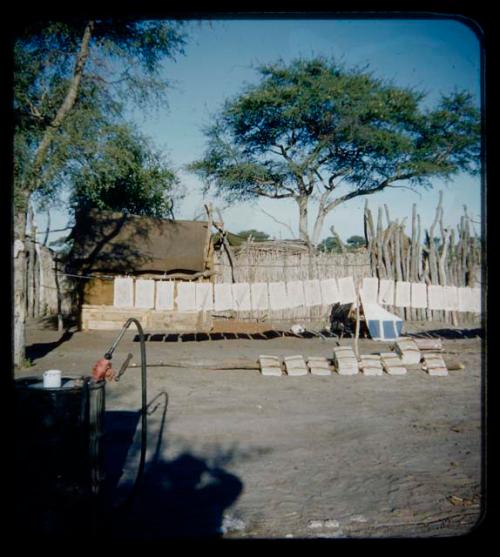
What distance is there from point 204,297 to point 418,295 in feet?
17.7

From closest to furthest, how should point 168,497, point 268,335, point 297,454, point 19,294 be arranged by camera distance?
point 168,497 → point 297,454 → point 19,294 → point 268,335

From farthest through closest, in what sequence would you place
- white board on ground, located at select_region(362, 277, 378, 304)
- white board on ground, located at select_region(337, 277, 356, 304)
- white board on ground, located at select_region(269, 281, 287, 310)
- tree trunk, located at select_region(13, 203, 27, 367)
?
1. white board on ground, located at select_region(269, 281, 287, 310)
2. white board on ground, located at select_region(337, 277, 356, 304)
3. white board on ground, located at select_region(362, 277, 378, 304)
4. tree trunk, located at select_region(13, 203, 27, 367)

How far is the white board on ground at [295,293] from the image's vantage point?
1278 centimetres

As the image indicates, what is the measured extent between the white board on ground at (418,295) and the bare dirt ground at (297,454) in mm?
2805

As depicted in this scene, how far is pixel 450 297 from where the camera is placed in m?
12.9

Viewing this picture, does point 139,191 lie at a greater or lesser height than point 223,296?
greater

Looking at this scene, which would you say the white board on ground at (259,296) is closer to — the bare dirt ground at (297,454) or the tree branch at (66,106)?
the bare dirt ground at (297,454)

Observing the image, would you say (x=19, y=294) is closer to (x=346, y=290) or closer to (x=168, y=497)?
(x=168, y=497)

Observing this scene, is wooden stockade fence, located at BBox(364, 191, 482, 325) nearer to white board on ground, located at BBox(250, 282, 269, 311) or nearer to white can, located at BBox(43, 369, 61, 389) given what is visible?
white board on ground, located at BBox(250, 282, 269, 311)

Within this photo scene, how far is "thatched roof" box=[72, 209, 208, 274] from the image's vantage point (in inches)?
607

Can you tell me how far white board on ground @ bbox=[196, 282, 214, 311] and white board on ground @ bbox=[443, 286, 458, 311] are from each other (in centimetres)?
595

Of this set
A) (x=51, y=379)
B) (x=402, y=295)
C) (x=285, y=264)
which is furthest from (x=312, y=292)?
(x=51, y=379)

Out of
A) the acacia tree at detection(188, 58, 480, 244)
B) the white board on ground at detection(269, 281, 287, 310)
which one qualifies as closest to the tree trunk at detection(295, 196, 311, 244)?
the acacia tree at detection(188, 58, 480, 244)

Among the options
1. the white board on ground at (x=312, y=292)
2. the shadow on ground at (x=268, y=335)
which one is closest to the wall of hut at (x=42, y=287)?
the shadow on ground at (x=268, y=335)
